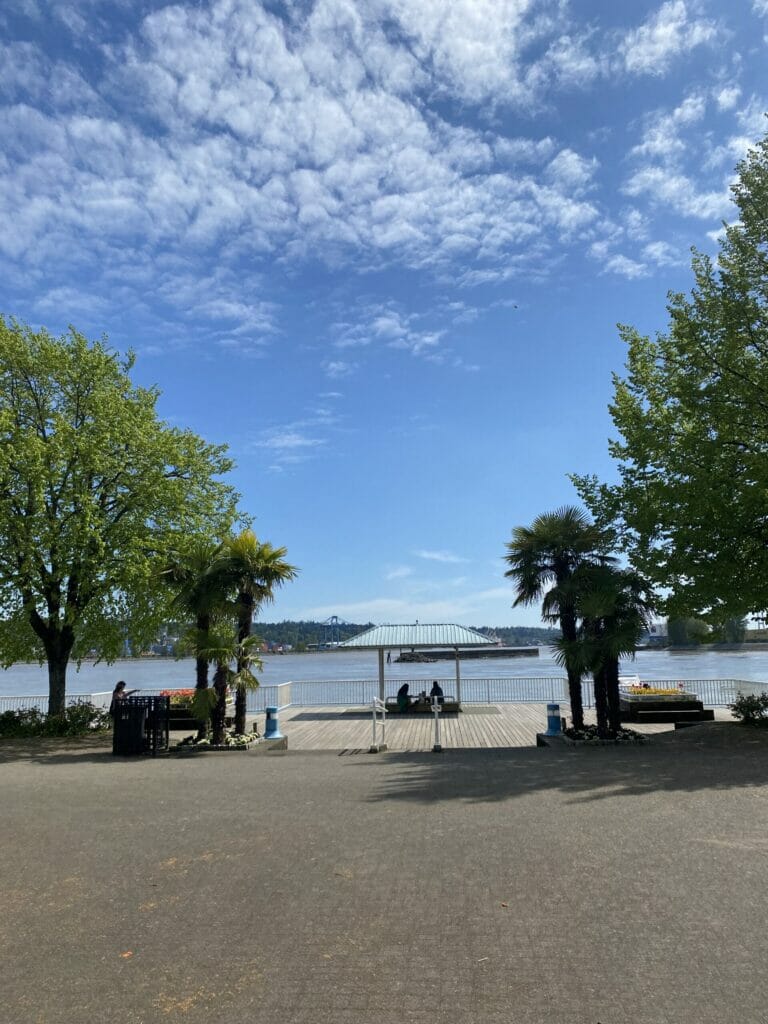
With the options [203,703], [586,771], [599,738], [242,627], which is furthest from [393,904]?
[242,627]

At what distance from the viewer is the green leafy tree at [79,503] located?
1741cm

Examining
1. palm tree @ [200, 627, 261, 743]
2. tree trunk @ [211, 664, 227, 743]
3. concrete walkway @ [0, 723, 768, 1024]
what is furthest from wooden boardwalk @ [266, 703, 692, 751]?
concrete walkway @ [0, 723, 768, 1024]

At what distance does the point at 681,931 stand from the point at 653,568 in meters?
11.6

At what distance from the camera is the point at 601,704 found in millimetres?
15633

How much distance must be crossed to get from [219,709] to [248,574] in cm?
291

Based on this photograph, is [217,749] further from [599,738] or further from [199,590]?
[599,738]

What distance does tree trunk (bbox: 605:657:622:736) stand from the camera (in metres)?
15.5

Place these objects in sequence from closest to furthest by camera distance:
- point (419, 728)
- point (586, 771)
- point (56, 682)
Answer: point (586, 771) < point (56, 682) < point (419, 728)

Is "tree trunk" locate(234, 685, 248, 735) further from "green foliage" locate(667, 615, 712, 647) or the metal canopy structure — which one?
"green foliage" locate(667, 615, 712, 647)

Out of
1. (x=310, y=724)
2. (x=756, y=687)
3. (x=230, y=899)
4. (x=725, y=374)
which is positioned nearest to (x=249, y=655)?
(x=310, y=724)

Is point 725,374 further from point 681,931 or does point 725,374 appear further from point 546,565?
point 681,931

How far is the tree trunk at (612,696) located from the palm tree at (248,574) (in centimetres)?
715

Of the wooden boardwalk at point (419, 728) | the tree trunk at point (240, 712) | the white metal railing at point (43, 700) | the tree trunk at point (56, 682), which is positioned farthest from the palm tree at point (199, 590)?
the white metal railing at point (43, 700)

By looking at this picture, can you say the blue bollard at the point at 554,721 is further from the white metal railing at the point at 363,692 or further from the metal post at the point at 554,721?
the white metal railing at the point at 363,692
